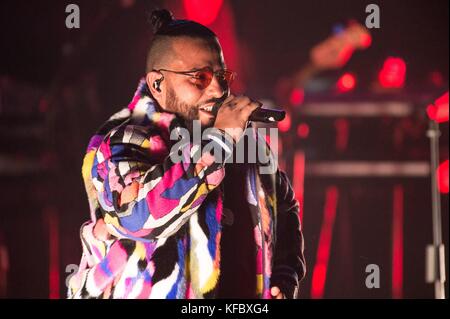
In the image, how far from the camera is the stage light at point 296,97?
2.81 m

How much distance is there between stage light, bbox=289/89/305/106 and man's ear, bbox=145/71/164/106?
121 centimetres

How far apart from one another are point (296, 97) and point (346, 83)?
426 mm

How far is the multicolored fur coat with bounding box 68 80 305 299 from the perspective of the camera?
138cm

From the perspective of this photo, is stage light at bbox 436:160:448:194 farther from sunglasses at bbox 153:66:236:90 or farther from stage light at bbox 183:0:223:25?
sunglasses at bbox 153:66:236:90

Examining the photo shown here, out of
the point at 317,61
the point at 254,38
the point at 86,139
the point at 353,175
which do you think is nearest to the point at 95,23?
the point at 86,139

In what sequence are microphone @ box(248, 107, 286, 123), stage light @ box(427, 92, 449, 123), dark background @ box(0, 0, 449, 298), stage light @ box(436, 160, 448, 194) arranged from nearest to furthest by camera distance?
microphone @ box(248, 107, 286, 123) < dark background @ box(0, 0, 449, 298) < stage light @ box(427, 92, 449, 123) < stage light @ box(436, 160, 448, 194)

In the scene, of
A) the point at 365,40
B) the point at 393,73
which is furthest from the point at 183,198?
the point at 393,73

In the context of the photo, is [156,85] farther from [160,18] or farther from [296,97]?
[296,97]

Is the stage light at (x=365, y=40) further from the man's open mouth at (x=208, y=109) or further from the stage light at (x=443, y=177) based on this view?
the man's open mouth at (x=208, y=109)

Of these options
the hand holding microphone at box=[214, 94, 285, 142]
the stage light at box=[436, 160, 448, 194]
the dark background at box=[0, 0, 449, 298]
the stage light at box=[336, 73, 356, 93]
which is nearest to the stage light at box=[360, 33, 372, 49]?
Answer: the dark background at box=[0, 0, 449, 298]

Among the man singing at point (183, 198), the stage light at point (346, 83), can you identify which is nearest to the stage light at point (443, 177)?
the stage light at point (346, 83)

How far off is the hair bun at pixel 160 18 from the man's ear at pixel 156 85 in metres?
0.13
